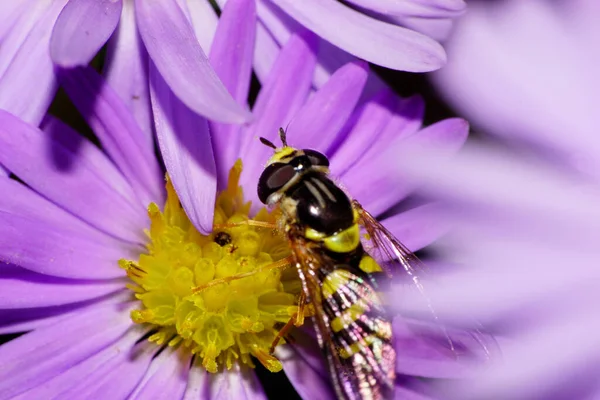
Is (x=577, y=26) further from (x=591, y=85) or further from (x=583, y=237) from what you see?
(x=583, y=237)

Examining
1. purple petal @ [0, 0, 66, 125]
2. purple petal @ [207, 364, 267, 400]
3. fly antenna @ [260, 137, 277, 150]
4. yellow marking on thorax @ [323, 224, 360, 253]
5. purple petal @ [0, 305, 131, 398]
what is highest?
purple petal @ [0, 0, 66, 125]

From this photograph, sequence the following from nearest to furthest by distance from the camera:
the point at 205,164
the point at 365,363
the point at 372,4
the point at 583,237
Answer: the point at 365,363 → the point at 205,164 → the point at 372,4 → the point at 583,237

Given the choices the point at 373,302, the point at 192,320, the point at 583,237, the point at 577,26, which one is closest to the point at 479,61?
the point at 577,26

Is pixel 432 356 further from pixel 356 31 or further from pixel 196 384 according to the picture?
pixel 356 31

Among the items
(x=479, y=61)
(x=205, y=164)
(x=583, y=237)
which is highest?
(x=479, y=61)

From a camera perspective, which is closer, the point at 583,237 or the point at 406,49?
the point at 406,49

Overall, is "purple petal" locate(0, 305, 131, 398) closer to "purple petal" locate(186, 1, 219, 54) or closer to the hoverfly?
the hoverfly

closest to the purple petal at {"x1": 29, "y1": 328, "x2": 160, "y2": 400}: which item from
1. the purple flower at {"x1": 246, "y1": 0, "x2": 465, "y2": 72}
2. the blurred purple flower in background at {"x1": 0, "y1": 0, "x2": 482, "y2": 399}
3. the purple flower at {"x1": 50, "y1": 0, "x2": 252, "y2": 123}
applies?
the blurred purple flower in background at {"x1": 0, "y1": 0, "x2": 482, "y2": 399}

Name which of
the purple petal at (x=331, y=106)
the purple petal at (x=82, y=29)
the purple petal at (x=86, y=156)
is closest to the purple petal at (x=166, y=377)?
the purple petal at (x=86, y=156)
